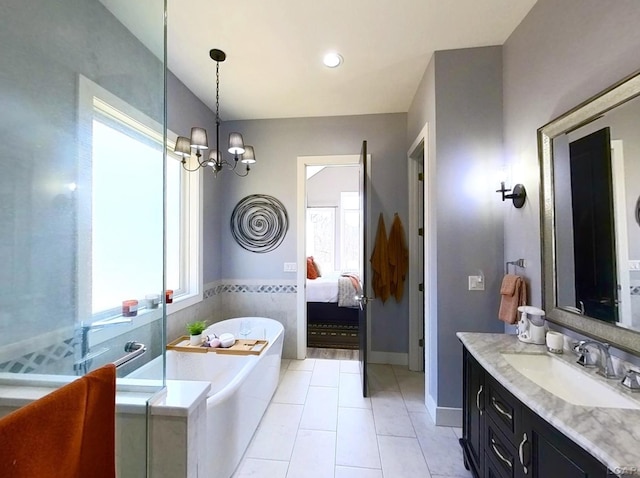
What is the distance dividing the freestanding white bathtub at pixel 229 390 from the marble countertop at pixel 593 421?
1454mm

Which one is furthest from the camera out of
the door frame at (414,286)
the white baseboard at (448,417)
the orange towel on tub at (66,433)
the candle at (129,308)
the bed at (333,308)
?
the bed at (333,308)

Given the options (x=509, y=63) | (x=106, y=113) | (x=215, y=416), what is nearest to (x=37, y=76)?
(x=106, y=113)

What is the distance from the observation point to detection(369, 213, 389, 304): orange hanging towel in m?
3.14

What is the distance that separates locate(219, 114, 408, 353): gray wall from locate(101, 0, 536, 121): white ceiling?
423 millimetres

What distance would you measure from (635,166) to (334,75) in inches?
85.0

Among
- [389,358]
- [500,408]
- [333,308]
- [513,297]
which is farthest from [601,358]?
[333,308]

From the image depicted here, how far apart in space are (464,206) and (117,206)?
2.32 meters

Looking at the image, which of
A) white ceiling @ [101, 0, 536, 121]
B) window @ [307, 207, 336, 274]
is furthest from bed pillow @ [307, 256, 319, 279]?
white ceiling @ [101, 0, 536, 121]

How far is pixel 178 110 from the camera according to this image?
2.54 meters

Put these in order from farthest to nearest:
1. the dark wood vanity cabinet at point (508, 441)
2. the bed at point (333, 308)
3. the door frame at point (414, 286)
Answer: the bed at point (333, 308) < the door frame at point (414, 286) < the dark wood vanity cabinet at point (508, 441)

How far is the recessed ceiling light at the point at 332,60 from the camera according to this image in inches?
86.2

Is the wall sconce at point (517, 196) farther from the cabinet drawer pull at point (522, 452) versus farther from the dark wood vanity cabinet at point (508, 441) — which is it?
the cabinet drawer pull at point (522, 452)

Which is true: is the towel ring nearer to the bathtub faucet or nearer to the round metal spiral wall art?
the round metal spiral wall art

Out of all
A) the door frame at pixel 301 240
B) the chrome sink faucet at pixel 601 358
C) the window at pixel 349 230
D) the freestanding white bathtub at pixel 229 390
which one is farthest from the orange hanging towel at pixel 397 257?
the window at pixel 349 230
